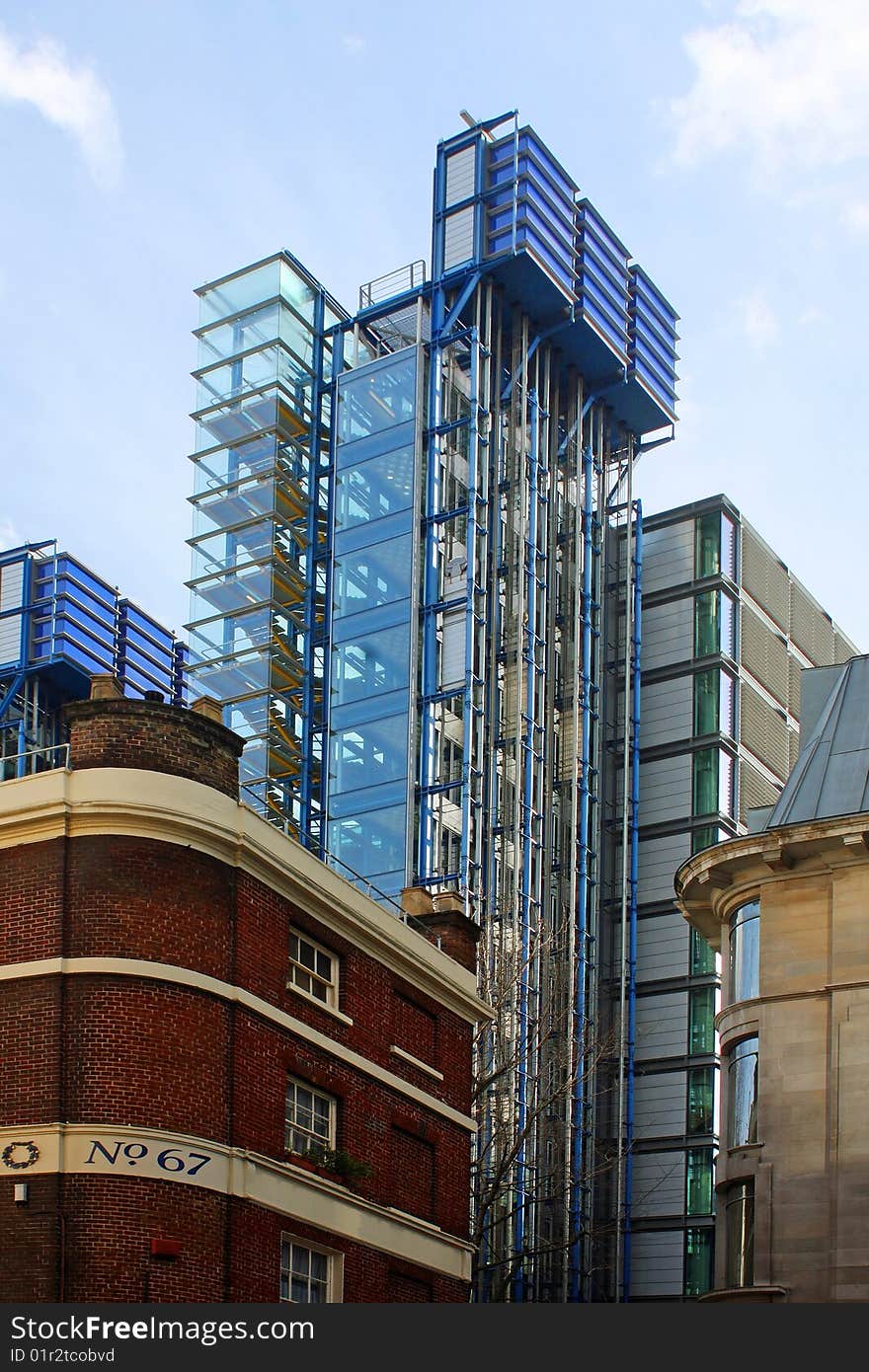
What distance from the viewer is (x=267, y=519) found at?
8688 centimetres

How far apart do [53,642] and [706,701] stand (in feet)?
96.1

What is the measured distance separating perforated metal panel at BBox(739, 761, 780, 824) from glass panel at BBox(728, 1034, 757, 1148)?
4550 centimetres

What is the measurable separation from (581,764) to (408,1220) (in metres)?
49.8

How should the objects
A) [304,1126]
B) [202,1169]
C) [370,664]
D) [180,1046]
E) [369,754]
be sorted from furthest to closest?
[370,664], [369,754], [304,1126], [180,1046], [202,1169]

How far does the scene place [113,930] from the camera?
1261 inches

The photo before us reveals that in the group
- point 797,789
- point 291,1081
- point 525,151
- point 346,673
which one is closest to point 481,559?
point 346,673

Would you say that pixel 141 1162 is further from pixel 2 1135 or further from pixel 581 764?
pixel 581 764

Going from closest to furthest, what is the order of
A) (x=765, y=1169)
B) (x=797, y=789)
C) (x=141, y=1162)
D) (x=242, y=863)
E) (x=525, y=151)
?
(x=141, y=1162) → (x=242, y=863) → (x=765, y=1169) → (x=797, y=789) → (x=525, y=151)

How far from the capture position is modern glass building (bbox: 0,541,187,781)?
282ft

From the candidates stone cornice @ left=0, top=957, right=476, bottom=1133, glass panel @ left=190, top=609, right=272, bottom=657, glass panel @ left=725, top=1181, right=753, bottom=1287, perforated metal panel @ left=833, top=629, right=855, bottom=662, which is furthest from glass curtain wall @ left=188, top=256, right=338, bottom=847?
stone cornice @ left=0, top=957, right=476, bottom=1133

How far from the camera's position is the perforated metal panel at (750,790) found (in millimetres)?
91750

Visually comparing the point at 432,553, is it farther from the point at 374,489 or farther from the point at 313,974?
the point at 313,974

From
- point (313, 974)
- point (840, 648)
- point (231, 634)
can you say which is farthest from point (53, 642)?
point (313, 974)

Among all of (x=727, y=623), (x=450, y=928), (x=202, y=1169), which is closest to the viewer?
(x=202, y=1169)
